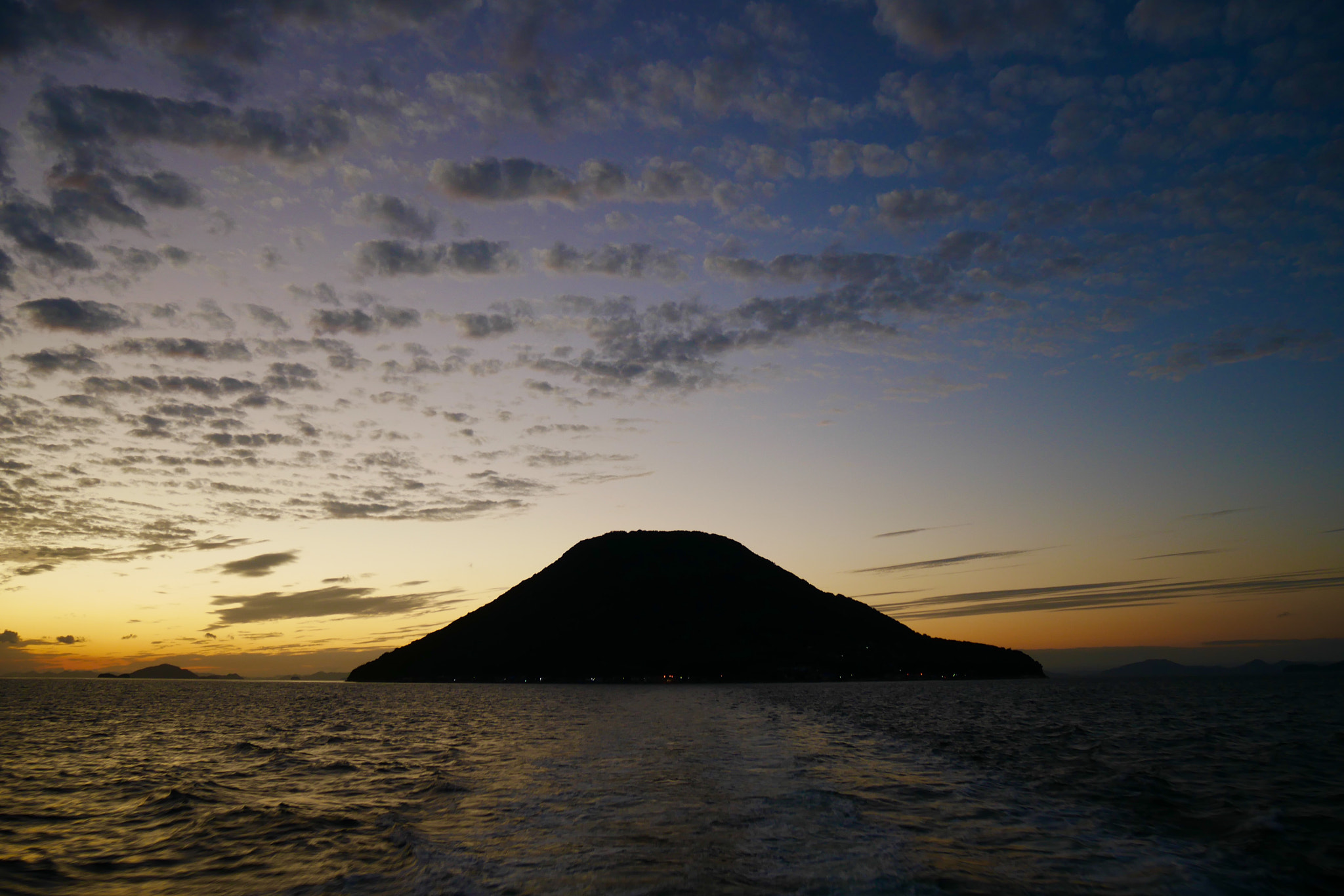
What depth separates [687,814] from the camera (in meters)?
20.8

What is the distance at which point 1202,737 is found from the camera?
45.9m

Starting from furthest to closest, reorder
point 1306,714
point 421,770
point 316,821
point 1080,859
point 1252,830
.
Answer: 1. point 1306,714
2. point 421,770
3. point 316,821
4. point 1252,830
5. point 1080,859

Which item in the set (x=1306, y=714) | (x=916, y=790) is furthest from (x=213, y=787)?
(x=1306, y=714)

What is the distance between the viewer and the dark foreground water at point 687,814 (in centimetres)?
1555

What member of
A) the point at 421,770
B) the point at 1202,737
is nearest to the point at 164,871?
the point at 421,770

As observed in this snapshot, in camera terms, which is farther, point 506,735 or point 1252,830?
point 506,735

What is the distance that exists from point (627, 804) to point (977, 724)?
1854 inches

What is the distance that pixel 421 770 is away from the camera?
3316 centimetres

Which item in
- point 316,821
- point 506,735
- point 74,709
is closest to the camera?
point 316,821

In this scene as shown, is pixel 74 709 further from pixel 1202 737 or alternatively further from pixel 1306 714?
pixel 1306 714

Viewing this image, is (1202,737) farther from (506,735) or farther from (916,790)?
(506,735)

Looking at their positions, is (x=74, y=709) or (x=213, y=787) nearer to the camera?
(x=213, y=787)

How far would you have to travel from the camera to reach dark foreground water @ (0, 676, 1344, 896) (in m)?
15.5

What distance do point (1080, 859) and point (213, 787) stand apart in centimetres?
3119
